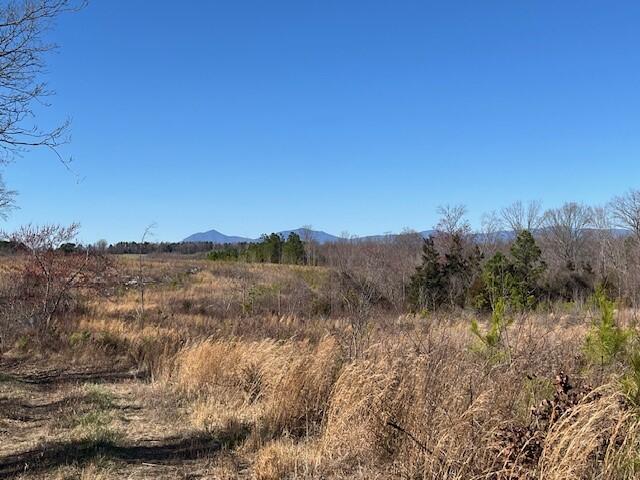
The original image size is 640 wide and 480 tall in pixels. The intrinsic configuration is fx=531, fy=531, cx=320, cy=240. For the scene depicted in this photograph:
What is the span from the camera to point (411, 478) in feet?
12.0

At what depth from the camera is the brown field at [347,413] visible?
136 inches

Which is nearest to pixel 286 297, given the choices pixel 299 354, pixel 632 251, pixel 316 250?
pixel 299 354

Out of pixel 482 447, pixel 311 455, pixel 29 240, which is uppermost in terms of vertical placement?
pixel 29 240

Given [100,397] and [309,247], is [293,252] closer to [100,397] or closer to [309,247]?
[309,247]

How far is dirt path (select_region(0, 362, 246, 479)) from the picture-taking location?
4605 millimetres

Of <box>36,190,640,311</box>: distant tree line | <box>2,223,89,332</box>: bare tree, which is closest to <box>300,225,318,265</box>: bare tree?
<box>36,190,640,311</box>: distant tree line

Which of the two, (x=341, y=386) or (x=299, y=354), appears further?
(x=299, y=354)

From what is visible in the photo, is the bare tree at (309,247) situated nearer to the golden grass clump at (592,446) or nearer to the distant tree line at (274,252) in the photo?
the distant tree line at (274,252)

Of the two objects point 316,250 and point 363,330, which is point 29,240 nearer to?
point 363,330

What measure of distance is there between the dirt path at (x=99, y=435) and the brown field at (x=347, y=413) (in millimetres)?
23

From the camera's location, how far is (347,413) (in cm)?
477

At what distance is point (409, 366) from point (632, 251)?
3640 cm

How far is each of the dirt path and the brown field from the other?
2 cm

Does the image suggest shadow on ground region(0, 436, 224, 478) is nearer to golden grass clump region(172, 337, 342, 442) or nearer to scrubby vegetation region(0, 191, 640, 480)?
scrubby vegetation region(0, 191, 640, 480)
